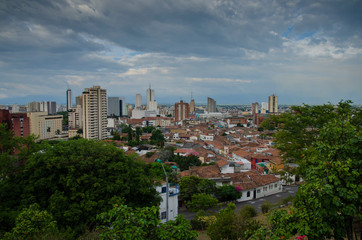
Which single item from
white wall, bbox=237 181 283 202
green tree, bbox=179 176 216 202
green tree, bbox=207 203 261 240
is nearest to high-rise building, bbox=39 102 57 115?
green tree, bbox=179 176 216 202

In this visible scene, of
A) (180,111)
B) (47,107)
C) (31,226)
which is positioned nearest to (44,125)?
(180,111)

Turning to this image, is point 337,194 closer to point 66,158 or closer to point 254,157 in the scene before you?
point 66,158

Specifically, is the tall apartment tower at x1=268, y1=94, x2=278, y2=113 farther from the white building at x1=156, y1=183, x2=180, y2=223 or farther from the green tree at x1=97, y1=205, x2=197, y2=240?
the green tree at x1=97, y1=205, x2=197, y2=240

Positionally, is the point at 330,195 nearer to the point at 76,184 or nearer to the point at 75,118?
the point at 76,184

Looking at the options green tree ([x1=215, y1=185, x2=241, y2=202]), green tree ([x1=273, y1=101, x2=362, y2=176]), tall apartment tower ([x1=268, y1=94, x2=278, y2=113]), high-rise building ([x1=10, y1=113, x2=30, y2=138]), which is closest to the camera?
green tree ([x1=273, y1=101, x2=362, y2=176])

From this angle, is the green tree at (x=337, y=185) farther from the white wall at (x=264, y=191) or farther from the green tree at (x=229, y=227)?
the white wall at (x=264, y=191)

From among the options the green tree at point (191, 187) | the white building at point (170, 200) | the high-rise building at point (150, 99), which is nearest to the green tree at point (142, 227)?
the white building at point (170, 200)

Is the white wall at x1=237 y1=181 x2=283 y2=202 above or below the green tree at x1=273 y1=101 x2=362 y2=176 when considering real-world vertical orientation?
below
